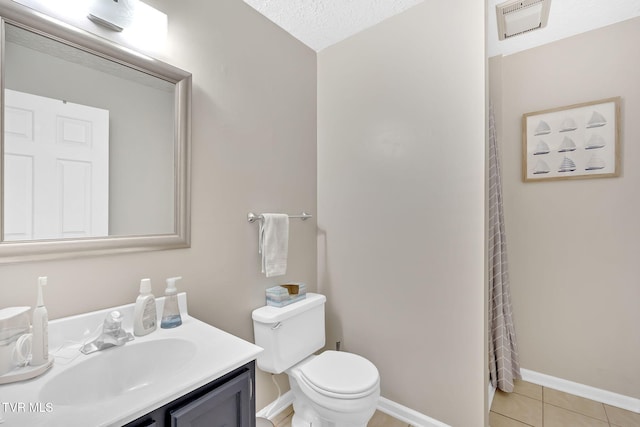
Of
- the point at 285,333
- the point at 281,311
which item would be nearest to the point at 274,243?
the point at 281,311

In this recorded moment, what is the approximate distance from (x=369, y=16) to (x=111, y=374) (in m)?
2.07

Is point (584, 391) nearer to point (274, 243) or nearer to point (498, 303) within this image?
point (498, 303)

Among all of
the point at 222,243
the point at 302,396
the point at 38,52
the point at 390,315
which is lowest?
the point at 302,396

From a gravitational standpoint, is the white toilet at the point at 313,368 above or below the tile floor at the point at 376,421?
above

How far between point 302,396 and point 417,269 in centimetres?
93

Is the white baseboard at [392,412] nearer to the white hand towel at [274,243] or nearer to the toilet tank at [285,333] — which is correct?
the toilet tank at [285,333]

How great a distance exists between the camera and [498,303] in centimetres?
177

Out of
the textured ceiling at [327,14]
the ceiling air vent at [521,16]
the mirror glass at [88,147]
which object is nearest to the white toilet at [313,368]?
the mirror glass at [88,147]

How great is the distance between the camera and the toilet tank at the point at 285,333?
1440 millimetres

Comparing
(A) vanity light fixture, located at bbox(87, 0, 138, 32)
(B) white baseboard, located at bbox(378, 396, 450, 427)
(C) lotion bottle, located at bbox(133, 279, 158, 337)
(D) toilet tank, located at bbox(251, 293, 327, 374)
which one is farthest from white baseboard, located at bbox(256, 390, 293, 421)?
(A) vanity light fixture, located at bbox(87, 0, 138, 32)

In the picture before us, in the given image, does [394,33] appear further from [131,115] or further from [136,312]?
[136,312]

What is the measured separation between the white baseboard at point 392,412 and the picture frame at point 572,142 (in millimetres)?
1698

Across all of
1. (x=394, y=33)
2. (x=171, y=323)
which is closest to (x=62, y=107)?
(x=171, y=323)

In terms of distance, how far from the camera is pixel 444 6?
146 cm
